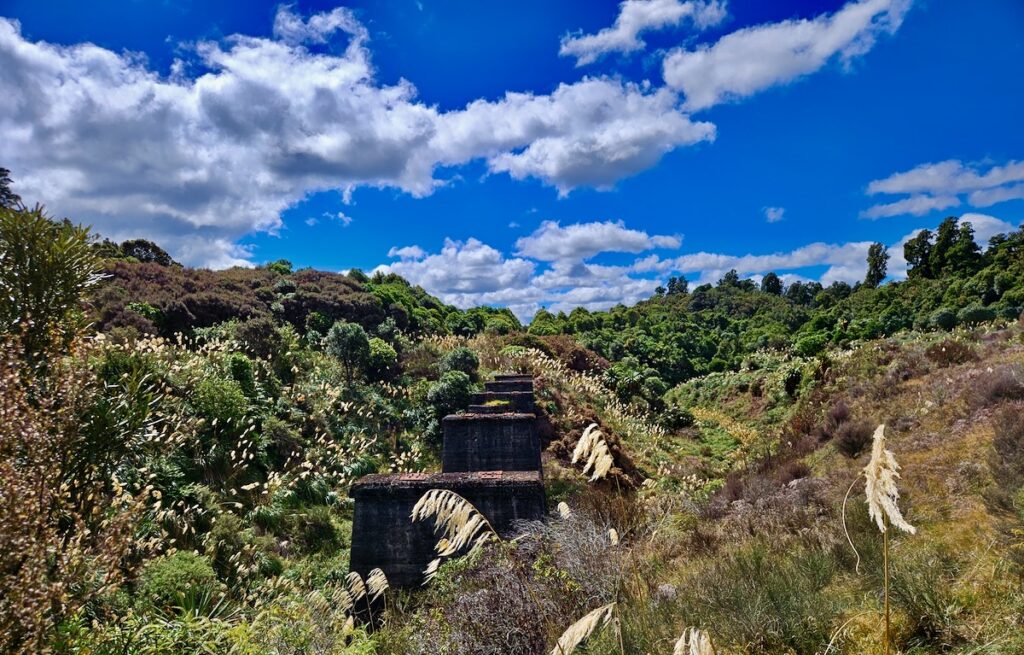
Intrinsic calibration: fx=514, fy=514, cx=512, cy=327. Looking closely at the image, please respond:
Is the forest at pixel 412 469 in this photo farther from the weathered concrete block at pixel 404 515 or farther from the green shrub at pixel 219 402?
the weathered concrete block at pixel 404 515

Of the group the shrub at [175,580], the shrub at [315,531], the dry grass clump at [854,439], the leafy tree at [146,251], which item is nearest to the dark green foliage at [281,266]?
the leafy tree at [146,251]

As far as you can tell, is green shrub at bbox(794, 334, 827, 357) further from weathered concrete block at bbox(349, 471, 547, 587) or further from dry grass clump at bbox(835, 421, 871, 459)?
weathered concrete block at bbox(349, 471, 547, 587)

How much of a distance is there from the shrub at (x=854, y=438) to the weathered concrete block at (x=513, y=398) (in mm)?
5885

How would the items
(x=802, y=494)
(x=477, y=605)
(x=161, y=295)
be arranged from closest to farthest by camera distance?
(x=477, y=605) → (x=802, y=494) → (x=161, y=295)

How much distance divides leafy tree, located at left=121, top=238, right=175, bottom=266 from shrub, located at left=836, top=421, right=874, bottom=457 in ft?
108

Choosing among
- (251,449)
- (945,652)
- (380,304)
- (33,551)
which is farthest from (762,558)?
(380,304)

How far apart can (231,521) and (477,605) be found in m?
4.78

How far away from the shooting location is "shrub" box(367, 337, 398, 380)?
13516 millimetres

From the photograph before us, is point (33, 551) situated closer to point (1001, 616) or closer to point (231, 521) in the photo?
point (231, 521)

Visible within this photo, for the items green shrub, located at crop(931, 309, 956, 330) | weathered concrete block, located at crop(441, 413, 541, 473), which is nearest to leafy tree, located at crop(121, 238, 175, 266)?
weathered concrete block, located at crop(441, 413, 541, 473)

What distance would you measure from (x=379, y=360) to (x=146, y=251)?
24.6m

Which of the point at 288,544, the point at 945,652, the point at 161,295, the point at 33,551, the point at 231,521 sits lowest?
the point at 288,544

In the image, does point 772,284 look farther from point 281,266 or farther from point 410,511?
point 410,511

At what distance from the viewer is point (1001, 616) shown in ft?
8.72
